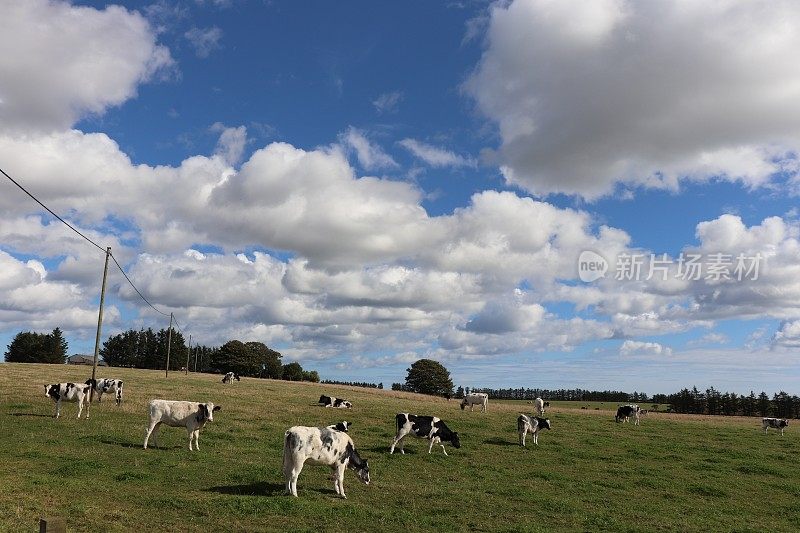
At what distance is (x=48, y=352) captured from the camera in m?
153

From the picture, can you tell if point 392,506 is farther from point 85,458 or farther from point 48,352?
point 48,352

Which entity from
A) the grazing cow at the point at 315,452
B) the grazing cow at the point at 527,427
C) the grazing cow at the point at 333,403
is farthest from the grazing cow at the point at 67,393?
the grazing cow at the point at 527,427

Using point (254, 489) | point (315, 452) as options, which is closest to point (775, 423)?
point (315, 452)

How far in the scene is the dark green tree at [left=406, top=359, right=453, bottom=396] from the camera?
131125 millimetres

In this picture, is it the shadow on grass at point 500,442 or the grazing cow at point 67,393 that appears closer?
the grazing cow at point 67,393

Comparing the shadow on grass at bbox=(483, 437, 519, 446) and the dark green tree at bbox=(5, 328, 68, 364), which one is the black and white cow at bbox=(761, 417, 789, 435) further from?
the dark green tree at bbox=(5, 328, 68, 364)

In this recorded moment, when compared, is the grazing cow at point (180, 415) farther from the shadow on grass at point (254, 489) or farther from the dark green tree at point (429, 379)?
the dark green tree at point (429, 379)

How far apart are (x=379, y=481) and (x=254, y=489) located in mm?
5005

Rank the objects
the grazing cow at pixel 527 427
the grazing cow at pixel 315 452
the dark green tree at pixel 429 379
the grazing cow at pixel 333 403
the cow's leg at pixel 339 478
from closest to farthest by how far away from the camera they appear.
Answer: the grazing cow at pixel 315 452 → the cow's leg at pixel 339 478 → the grazing cow at pixel 527 427 → the grazing cow at pixel 333 403 → the dark green tree at pixel 429 379

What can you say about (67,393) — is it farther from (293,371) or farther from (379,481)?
(293,371)

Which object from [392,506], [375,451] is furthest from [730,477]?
[392,506]

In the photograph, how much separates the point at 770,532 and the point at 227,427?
24.9m

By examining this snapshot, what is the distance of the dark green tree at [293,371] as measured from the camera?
156125 millimetres

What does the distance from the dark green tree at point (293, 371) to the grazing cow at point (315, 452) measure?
464 ft
